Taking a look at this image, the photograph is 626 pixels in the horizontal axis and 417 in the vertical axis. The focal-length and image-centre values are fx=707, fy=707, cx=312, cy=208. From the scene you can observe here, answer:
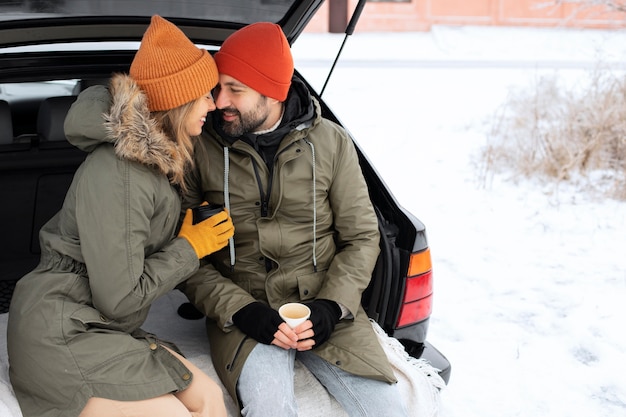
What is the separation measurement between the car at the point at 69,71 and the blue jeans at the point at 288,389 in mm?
324

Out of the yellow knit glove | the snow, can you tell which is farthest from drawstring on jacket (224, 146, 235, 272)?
the snow

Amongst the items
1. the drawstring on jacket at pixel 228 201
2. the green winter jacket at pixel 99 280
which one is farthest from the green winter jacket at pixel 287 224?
the green winter jacket at pixel 99 280

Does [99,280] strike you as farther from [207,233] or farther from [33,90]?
[33,90]

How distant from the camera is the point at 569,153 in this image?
6074 millimetres

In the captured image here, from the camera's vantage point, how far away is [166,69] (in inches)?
77.3

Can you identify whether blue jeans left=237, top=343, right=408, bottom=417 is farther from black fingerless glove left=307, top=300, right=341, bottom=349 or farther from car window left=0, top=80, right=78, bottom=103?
car window left=0, top=80, right=78, bottom=103

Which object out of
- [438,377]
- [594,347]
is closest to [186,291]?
[438,377]

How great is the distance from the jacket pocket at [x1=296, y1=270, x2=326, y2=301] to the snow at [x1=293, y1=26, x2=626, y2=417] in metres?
0.90

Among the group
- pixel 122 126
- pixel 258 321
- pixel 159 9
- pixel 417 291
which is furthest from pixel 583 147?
pixel 122 126

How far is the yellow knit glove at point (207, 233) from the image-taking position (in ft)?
6.76

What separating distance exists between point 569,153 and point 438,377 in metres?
4.21

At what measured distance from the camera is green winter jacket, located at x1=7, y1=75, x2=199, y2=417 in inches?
71.9

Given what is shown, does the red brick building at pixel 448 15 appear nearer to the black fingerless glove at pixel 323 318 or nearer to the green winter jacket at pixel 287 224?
the green winter jacket at pixel 287 224

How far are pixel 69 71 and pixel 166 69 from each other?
1.12 m
